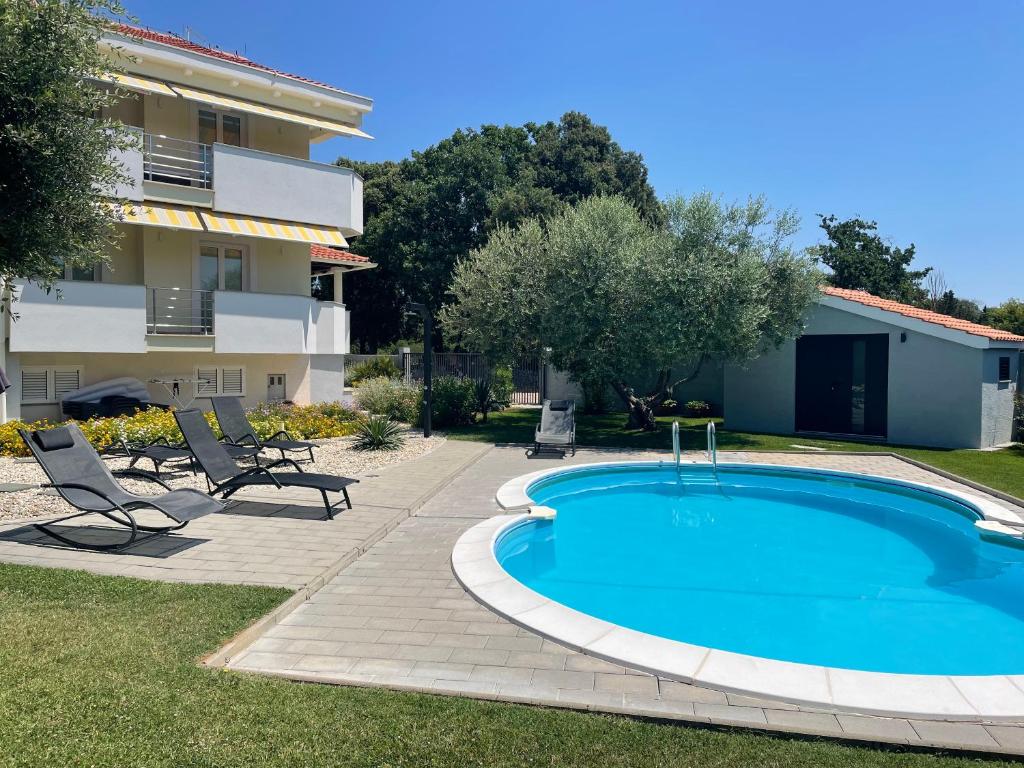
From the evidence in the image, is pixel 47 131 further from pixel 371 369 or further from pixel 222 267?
pixel 371 369

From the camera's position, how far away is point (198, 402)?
20469 millimetres

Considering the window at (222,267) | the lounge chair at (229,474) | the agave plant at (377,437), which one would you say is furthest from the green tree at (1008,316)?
the lounge chair at (229,474)

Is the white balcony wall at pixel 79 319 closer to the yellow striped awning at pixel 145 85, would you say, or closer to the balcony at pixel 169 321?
the balcony at pixel 169 321

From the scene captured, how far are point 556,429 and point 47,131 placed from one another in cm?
1372

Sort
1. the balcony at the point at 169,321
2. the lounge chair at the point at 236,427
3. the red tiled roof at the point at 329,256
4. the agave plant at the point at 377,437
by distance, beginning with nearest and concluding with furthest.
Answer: the lounge chair at the point at 236,427 < the balcony at the point at 169,321 < the agave plant at the point at 377,437 < the red tiled roof at the point at 329,256

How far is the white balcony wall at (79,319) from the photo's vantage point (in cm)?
1631

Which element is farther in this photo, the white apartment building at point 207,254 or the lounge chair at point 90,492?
the white apartment building at point 207,254

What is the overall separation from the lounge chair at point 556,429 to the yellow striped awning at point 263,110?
10982 mm

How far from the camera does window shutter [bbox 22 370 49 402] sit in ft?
58.1

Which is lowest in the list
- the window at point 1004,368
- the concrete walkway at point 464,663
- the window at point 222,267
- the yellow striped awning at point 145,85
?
the concrete walkway at point 464,663

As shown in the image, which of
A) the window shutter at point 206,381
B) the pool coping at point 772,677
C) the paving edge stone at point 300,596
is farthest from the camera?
the window shutter at point 206,381

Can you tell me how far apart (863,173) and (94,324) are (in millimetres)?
27890

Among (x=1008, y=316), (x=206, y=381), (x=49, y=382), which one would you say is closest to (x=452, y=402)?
(x=206, y=381)

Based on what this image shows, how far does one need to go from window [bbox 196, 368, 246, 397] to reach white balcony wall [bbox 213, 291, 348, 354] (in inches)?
79.1
